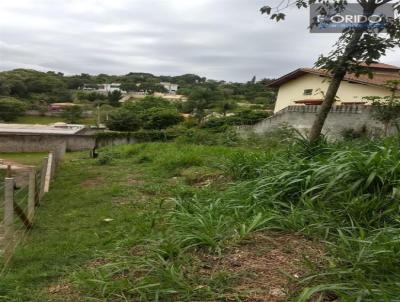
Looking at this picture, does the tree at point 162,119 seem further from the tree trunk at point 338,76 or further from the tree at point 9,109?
the tree trunk at point 338,76

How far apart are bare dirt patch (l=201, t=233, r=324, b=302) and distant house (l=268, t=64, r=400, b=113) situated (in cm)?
1474

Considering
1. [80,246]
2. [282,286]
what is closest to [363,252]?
[282,286]

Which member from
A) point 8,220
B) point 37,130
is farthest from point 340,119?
point 37,130

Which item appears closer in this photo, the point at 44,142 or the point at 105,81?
the point at 44,142

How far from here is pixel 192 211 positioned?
11.2 ft

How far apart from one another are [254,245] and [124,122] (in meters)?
30.5

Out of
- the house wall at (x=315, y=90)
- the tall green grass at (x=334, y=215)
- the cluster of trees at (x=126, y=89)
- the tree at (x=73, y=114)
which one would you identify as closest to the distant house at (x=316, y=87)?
the house wall at (x=315, y=90)

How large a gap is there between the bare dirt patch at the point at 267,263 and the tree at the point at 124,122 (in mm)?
30319

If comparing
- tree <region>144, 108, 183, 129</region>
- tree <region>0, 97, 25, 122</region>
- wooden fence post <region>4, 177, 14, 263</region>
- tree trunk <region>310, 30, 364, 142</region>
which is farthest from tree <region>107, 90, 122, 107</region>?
wooden fence post <region>4, 177, 14, 263</region>

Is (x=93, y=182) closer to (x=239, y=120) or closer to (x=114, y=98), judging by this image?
(x=239, y=120)

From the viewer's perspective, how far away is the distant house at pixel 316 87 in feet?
55.9

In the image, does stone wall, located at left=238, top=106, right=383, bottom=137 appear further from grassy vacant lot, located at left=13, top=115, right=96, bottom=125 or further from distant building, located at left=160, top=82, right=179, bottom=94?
distant building, located at left=160, top=82, right=179, bottom=94

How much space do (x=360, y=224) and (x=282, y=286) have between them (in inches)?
36.0

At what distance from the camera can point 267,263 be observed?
2.34m
